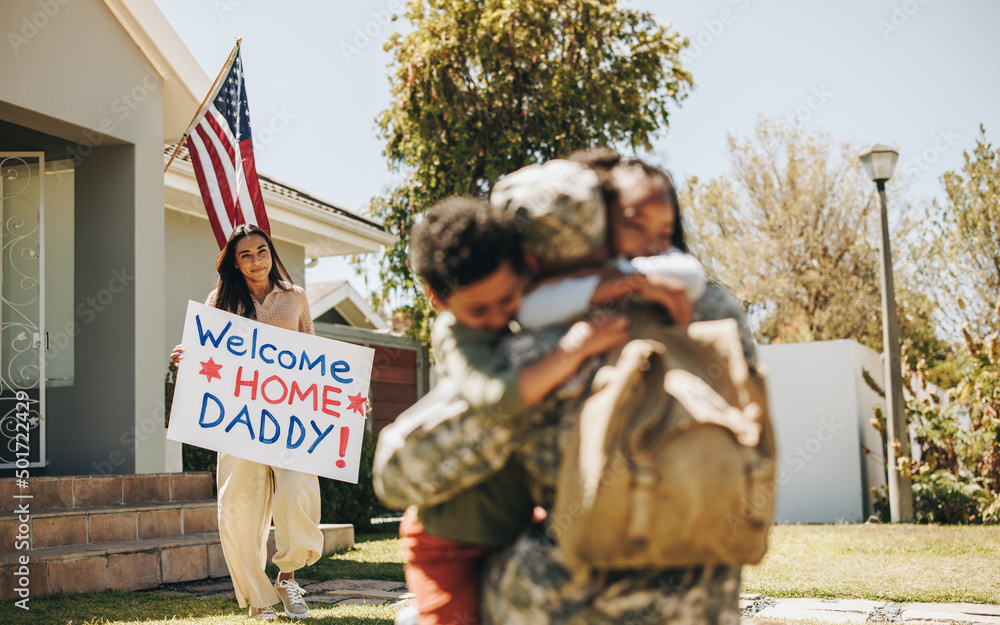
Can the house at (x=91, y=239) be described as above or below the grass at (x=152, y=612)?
above

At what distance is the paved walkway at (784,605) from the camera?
14.3 ft

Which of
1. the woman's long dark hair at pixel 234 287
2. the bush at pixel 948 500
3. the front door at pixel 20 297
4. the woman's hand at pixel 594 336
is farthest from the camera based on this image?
the bush at pixel 948 500

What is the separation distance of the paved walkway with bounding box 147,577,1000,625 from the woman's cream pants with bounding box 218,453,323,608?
555mm

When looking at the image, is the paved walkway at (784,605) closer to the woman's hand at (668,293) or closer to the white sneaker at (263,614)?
the white sneaker at (263,614)

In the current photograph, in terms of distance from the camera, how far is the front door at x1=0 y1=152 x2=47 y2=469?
694 cm

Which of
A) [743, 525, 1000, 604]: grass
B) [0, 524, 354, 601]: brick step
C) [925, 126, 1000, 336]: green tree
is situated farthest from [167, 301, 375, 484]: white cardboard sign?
[925, 126, 1000, 336]: green tree

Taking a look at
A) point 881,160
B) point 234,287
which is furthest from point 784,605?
point 881,160

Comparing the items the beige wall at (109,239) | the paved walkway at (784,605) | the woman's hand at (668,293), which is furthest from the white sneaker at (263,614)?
the woman's hand at (668,293)

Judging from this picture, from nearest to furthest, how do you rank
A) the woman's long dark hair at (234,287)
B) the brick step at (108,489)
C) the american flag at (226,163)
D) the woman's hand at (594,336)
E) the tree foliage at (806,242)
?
the woman's hand at (594,336)
the woman's long dark hair at (234,287)
the brick step at (108,489)
the american flag at (226,163)
the tree foliage at (806,242)

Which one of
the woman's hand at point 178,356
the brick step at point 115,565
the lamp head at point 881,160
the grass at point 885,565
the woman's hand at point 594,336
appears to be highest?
the lamp head at point 881,160

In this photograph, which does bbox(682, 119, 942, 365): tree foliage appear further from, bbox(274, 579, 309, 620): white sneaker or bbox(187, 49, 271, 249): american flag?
bbox(274, 579, 309, 620): white sneaker

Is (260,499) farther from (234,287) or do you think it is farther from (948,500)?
(948,500)

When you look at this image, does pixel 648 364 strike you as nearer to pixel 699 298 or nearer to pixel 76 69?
pixel 699 298

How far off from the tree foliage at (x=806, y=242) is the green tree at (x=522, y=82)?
9.29 meters
